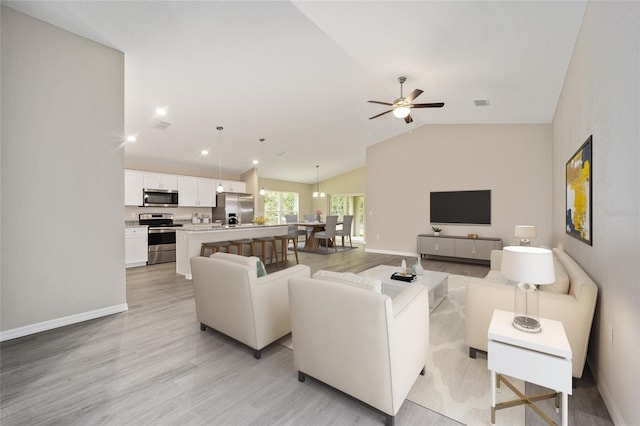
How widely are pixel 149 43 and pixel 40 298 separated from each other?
2989mm

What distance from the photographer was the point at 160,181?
6.75 m

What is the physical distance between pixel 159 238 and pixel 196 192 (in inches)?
62.5

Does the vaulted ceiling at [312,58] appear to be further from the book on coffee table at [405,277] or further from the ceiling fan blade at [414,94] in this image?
the book on coffee table at [405,277]

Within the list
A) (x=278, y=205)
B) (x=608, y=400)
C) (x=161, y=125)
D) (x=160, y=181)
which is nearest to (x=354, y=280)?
(x=608, y=400)

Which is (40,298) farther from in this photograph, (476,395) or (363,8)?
(363,8)

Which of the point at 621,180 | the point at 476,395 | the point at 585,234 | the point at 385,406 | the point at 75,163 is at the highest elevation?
the point at 75,163

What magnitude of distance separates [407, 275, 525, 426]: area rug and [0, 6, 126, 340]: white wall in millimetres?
3543

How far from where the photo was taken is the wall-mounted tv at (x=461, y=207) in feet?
21.1

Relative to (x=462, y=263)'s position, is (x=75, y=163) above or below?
above

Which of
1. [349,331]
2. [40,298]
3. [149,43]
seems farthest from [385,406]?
[149,43]

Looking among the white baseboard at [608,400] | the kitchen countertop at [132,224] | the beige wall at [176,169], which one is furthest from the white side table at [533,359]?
the beige wall at [176,169]

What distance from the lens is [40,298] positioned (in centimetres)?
293

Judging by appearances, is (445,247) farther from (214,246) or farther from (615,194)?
(214,246)

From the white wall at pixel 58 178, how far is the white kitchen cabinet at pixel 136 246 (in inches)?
114
